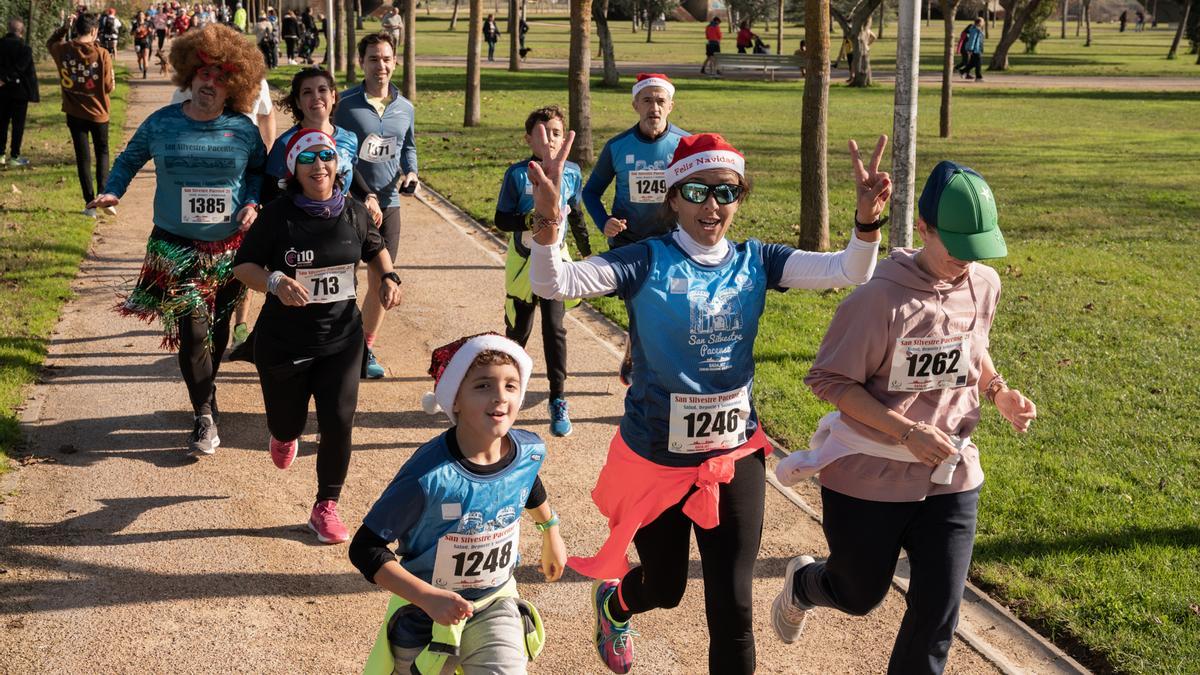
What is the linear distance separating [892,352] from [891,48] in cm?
6567

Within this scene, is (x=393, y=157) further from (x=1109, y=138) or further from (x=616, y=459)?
(x=1109, y=138)

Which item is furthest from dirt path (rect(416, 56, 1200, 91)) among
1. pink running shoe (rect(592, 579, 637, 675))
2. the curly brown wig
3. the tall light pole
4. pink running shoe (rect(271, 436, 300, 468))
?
pink running shoe (rect(592, 579, 637, 675))

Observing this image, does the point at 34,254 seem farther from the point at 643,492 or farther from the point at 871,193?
the point at 871,193

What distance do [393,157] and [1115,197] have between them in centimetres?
1295

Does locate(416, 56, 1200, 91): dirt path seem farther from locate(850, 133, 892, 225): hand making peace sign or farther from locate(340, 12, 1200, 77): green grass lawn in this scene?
locate(850, 133, 892, 225): hand making peace sign

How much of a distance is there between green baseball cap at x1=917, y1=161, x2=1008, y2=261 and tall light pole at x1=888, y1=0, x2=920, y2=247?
544 centimetres

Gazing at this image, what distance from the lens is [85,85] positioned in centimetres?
1537

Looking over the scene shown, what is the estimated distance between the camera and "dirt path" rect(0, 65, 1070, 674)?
5.39 metres

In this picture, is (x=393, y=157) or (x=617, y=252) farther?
(x=393, y=157)

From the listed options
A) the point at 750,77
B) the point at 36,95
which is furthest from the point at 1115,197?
the point at 750,77

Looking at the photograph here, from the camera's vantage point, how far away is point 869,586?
4.73 m

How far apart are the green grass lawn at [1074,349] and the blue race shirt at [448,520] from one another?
285 cm

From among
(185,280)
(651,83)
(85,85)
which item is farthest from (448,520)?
(85,85)

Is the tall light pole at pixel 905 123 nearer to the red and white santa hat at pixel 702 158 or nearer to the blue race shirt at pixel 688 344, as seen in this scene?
the red and white santa hat at pixel 702 158
